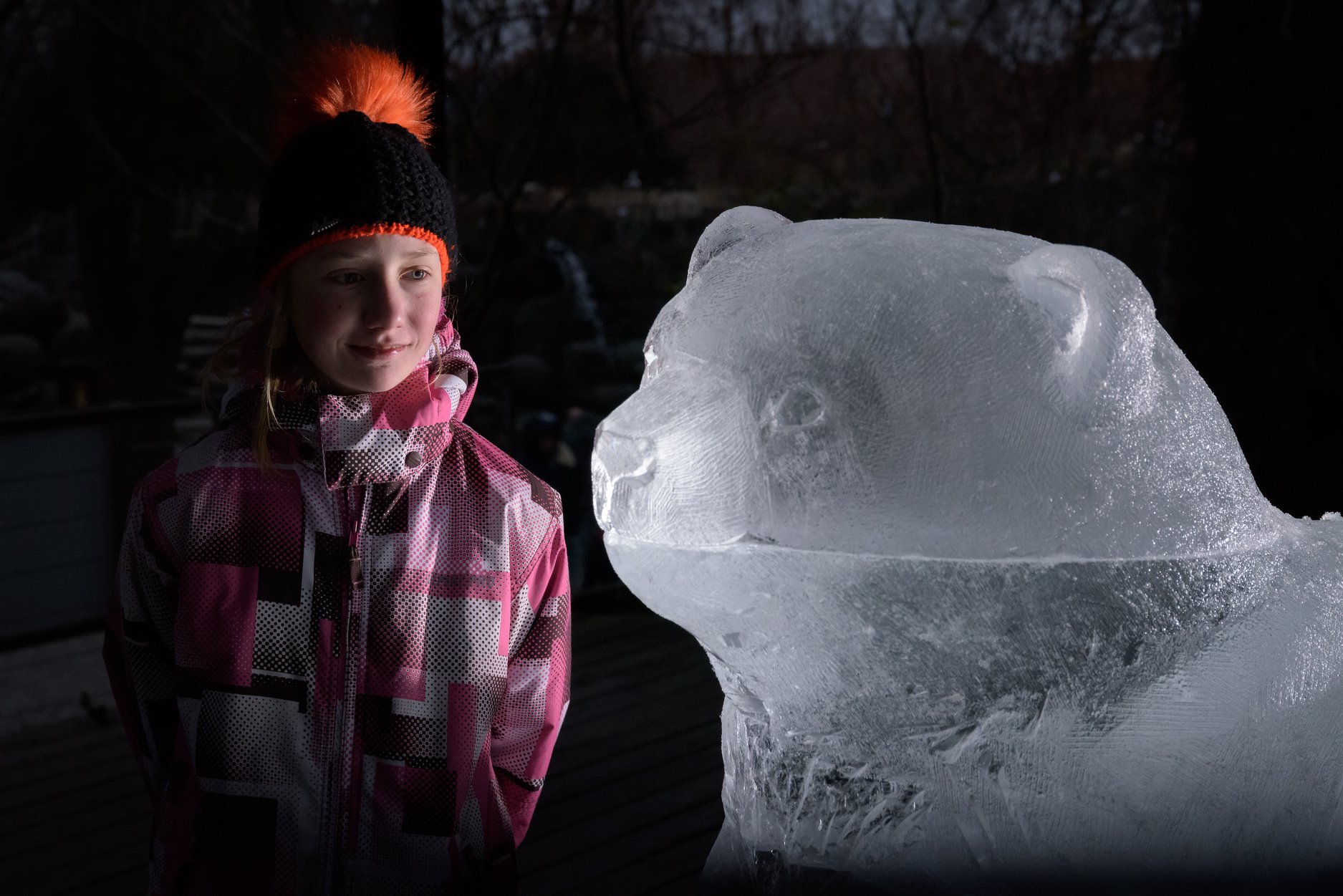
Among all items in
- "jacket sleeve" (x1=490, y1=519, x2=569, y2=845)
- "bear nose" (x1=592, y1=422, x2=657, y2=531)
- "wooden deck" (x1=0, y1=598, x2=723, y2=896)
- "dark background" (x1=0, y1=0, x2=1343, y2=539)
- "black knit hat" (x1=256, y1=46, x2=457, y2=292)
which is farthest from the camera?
"dark background" (x1=0, y1=0, x2=1343, y2=539)

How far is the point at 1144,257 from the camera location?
6250 mm

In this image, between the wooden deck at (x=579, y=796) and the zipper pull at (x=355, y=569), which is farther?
the wooden deck at (x=579, y=796)

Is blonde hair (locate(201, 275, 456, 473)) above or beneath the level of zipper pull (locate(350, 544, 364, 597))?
above

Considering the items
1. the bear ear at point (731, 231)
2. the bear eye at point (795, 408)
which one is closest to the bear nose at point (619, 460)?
the bear eye at point (795, 408)

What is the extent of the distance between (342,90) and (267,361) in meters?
0.34

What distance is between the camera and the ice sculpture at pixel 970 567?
1.22 m

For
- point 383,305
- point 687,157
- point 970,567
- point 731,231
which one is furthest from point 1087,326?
point 687,157

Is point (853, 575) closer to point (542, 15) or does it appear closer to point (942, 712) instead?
point (942, 712)

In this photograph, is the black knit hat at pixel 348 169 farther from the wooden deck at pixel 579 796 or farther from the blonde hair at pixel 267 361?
the wooden deck at pixel 579 796

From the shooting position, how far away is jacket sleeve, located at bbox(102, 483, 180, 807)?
143cm

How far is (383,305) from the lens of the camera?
1.37 metres

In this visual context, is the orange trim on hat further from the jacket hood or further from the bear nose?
the bear nose

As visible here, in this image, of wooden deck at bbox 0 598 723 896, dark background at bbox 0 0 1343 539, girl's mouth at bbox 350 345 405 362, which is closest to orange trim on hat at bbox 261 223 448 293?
girl's mouth at bbox 350 345 405 362

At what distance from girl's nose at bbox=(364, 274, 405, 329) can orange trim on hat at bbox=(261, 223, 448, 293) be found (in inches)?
2.2
